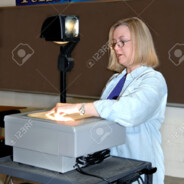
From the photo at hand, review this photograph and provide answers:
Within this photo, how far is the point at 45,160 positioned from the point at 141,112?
1.28 feet

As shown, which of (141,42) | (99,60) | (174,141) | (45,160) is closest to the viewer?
(45,160)

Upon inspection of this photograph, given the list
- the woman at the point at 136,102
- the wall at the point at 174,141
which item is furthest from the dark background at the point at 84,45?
the woman at the point at 136,102

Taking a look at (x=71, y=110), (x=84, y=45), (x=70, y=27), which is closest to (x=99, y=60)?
(x=84, y=45)

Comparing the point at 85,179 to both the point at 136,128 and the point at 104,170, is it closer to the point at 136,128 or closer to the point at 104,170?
the point at 104,170

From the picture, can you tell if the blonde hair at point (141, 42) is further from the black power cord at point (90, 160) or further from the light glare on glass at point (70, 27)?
the black power cord at point (90, 160)

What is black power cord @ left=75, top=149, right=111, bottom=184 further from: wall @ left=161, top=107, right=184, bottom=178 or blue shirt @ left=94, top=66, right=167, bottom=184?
wall @ left=161, top=107, right=184, bottom=178

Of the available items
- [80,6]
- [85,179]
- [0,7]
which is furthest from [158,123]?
[0,7]

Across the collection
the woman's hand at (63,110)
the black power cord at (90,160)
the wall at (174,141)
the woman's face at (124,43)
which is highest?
the woman's face at (124,43)

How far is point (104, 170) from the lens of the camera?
1.33m

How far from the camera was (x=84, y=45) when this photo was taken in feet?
11.3

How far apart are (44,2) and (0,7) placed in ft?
1.82

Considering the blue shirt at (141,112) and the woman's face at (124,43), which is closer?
the blue shirt at (141,112)

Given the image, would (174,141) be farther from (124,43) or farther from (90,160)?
(90,160)

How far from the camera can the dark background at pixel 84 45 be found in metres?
3.00
